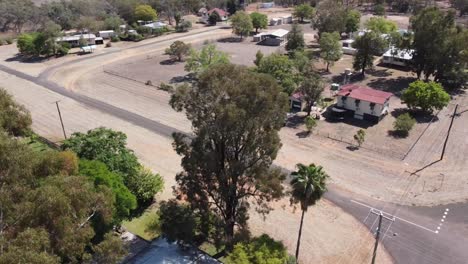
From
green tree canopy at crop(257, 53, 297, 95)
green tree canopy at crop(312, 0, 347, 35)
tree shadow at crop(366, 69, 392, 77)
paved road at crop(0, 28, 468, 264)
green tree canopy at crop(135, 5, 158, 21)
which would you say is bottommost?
paved road at crop(0, 28, 468, 264)

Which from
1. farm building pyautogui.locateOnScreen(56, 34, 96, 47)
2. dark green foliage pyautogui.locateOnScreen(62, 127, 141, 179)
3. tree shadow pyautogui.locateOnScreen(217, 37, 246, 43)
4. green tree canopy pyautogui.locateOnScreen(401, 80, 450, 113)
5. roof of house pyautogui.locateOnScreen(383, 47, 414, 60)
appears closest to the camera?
dark green foliage pyautogui.locateOnScreen(62, 127, 141, 179)

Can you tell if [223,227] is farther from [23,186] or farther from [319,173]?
[23,186]

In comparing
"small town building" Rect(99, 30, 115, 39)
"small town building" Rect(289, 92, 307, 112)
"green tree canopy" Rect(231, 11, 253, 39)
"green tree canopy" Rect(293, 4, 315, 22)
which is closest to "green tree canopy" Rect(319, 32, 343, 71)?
"small town building" Rect(289, 92, 307, 112)

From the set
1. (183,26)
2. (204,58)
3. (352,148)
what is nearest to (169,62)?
(204,58)

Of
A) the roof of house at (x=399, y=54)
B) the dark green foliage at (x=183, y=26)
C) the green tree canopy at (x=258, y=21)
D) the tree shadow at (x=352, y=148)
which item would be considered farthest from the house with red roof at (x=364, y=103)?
the dark green foliage at (x=183, y=26)

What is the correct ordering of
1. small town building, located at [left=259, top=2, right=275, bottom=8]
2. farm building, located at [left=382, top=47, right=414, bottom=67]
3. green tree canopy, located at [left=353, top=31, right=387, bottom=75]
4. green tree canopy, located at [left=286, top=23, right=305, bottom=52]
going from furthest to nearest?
1. small town building, located at [left=259, top=2, right=275, bottom=8]
2. green tree canopy, located at [left=286, top=23, right=305, bottom=52]
3. farm building, located at [left=382, top=47, right=414, bottom=67]
4. green tree canopy, located at [left=353, top=31, right=387, bottom=75]

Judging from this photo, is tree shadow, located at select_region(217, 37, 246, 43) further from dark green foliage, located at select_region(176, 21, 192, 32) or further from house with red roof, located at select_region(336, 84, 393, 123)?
house with red roof, located at select_region(336, 84, 393, 123)

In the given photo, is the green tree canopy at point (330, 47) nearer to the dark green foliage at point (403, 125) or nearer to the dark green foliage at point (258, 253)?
the dark green foliage at point (403, 125)
